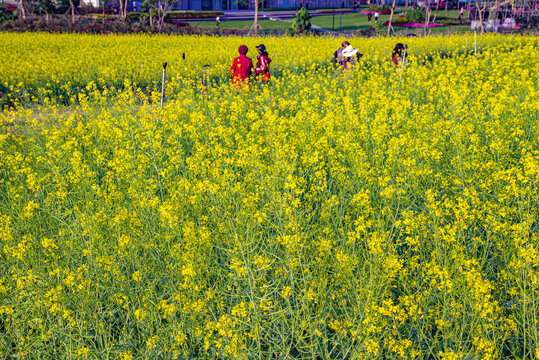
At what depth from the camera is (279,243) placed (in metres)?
3.61

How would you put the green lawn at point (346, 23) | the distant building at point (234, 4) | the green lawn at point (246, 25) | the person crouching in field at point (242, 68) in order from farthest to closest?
the distant building at point (234, 4) < the green lawn at point (346, 23) < the green lawn at point (246, 25) < the person crouching in field at point (242, 68)

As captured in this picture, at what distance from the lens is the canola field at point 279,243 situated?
278 cm

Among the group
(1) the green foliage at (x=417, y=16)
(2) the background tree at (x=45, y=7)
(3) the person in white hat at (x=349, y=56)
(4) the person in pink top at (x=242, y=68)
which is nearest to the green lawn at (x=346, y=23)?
(1) the green foliage at (x=417, y=16)

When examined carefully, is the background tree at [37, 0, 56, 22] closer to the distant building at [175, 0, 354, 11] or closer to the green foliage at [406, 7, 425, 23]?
the distant building at [175, 0, 354, 11]

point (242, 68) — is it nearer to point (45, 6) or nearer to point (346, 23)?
point (45, 6)

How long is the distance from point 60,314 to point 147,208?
116 centimetres

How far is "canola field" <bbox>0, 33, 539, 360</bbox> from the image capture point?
9.12 feet

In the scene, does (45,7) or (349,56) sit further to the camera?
(45,7)

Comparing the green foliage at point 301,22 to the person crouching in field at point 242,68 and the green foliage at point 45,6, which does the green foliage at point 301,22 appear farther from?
the person crouching in field at point 242,68

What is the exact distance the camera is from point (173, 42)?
19734 mm

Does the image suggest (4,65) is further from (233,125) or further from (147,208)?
(147,208)

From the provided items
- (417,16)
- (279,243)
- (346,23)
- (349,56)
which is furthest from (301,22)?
(279,243)

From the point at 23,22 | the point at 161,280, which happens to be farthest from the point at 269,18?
the point at 161,280

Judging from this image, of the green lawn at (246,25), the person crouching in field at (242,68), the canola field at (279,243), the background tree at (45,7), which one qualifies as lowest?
the canola field at (279,243)
